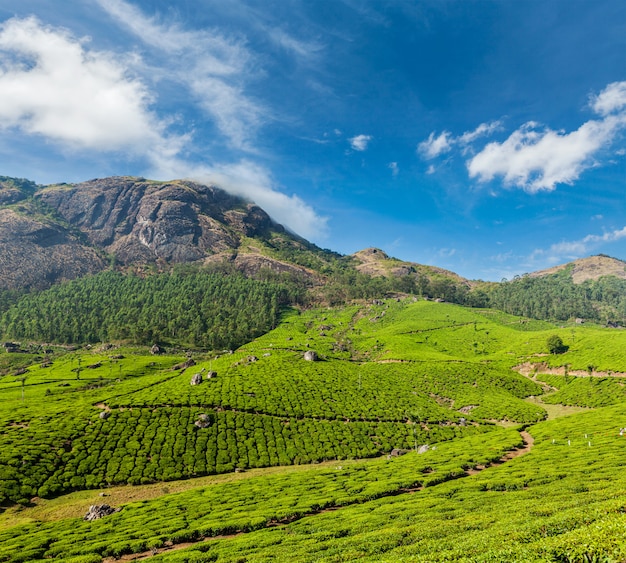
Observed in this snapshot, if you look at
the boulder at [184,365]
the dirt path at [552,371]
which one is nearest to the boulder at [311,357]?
the boulder at [184,365]

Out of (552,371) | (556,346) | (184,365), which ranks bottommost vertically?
(552,371)

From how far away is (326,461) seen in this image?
7481 centimetres

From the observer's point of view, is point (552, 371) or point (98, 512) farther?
point (552, 371)

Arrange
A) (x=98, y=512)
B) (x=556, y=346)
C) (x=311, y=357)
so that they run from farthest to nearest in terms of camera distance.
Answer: (x=311, y=357) → (x=556, y=346) → (x=98, y=512)

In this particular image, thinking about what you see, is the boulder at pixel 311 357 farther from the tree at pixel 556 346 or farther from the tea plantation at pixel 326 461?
the tree at pixel 556 346

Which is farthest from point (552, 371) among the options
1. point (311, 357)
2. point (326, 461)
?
point (326, 461)

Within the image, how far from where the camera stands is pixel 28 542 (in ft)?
131

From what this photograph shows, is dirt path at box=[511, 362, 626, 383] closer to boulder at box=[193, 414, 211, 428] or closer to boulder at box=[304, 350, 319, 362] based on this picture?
boulder at box=[304, 350, 319, 362]

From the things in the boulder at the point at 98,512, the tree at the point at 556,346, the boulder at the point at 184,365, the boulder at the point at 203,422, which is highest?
the tree at the point at 556,346

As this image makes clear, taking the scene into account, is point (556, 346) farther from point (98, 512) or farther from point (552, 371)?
point (98, 512)

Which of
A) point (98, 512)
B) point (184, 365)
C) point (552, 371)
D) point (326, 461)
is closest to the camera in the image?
point (98, 512)

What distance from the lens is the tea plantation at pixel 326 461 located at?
2491cm

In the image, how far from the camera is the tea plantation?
2491 cm

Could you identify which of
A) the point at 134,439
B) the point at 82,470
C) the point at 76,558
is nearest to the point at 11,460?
the point at 82,470
